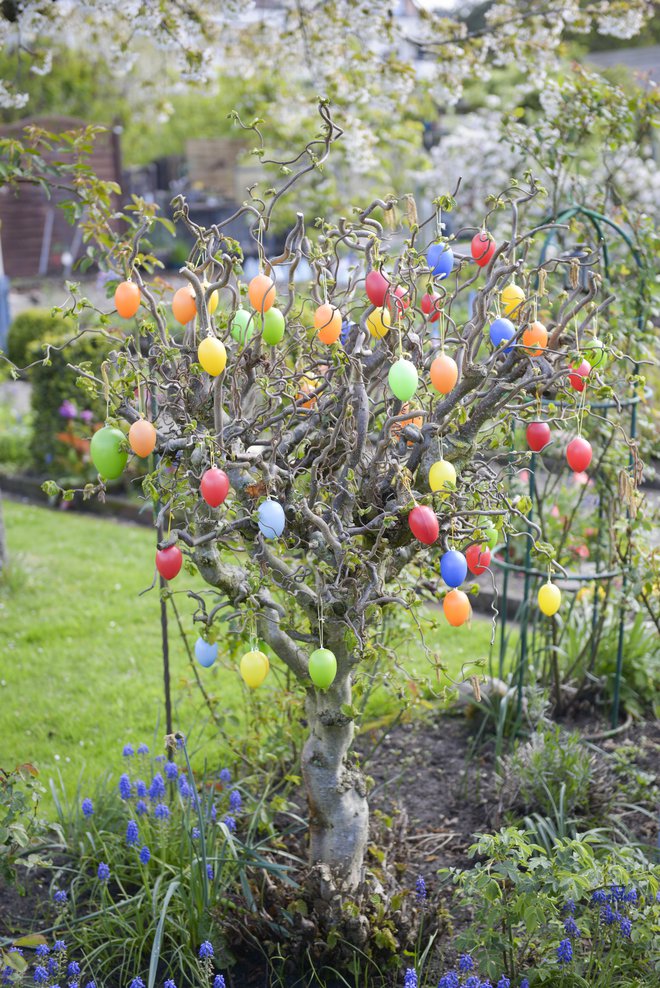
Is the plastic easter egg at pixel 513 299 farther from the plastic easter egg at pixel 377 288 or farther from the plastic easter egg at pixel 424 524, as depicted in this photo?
the plastic easter egg at pixel 424 524

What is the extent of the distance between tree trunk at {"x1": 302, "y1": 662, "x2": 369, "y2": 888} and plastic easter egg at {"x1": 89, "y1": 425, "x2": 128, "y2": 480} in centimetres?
77

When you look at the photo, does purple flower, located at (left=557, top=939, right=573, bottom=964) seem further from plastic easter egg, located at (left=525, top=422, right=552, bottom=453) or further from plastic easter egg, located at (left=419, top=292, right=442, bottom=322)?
plastic easter egg, located at (left=419, top=292, right=442, bottom=322)

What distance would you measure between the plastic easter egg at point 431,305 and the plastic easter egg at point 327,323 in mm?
220

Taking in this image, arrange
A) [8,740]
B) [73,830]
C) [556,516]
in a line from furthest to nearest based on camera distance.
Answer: [556,516], [8,740], [73,830]

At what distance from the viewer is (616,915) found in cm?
229

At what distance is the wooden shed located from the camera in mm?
14680

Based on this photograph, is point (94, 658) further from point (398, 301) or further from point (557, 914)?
point (398, 301)

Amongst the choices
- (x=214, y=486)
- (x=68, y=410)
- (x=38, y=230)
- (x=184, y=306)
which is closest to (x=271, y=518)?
(x=214, y=486)

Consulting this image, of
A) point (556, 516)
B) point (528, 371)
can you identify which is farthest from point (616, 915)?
point (556, 516)

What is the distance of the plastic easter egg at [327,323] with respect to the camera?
6.90 feet

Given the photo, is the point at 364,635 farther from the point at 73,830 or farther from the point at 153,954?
the point at 73,830

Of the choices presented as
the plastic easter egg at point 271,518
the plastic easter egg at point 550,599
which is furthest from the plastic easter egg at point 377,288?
the plastic easter egg at point 550,599

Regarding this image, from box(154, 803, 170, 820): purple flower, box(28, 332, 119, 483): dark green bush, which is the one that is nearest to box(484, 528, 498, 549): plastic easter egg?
box(154, 803, 170, 820): purple flower

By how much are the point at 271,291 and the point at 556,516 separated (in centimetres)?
263
